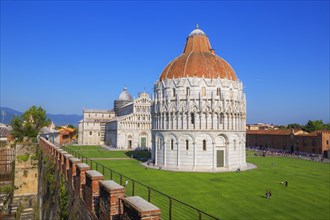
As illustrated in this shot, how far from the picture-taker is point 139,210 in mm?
7230

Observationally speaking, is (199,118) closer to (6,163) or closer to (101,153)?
(6,163)

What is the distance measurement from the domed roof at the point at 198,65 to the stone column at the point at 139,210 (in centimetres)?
3754

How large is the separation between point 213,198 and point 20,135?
1433 inches

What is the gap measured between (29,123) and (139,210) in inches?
2055

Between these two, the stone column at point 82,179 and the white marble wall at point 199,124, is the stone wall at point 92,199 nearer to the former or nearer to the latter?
A: the stone column at point 82,179

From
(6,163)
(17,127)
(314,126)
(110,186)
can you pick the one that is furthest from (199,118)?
(314,126)

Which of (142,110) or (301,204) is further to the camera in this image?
(142,110)

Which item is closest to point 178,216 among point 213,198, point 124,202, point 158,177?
point 213,198

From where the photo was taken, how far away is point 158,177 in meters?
35.8

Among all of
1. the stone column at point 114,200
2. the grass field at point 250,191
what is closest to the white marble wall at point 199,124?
the grass field at point 250,191

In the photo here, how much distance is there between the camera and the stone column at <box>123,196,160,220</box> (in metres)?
7.14

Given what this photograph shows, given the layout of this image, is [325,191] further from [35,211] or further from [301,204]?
[35,211]

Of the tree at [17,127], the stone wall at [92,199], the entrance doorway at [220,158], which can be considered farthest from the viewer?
the tree at [17,127]

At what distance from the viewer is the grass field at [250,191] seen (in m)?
21.6
